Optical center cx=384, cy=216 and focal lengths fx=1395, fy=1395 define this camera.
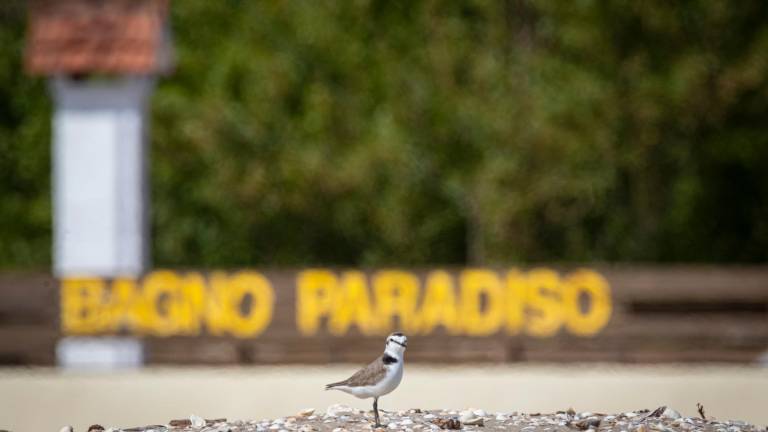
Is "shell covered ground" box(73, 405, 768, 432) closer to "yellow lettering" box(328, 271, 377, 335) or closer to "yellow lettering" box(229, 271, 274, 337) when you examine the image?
"yellow lettering" box(328, 271, 377, 335)

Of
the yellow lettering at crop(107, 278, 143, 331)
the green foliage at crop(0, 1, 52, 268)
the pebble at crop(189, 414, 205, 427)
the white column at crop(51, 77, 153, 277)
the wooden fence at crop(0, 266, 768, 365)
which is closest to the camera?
the pebble at crop(189, 414, 205, 427)

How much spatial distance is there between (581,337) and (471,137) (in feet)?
16.7

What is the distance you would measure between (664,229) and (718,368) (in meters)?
4.91

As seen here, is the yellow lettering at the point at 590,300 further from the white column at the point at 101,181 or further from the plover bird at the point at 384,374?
the plover bird at the point at 384,374

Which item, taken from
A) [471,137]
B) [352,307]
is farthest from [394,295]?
[471,137]

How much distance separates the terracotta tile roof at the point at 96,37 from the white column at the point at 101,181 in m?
0.28

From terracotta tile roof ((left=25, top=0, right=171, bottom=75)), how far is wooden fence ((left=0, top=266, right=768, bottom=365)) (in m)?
2.23

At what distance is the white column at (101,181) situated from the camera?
13922 millimetres

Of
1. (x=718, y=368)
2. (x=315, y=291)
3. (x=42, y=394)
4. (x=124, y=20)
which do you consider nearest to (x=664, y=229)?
(x=718, y=368)

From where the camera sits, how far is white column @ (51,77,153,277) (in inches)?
548

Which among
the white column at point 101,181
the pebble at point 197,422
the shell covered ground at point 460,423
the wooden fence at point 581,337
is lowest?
the shell covered ground at point 460,423

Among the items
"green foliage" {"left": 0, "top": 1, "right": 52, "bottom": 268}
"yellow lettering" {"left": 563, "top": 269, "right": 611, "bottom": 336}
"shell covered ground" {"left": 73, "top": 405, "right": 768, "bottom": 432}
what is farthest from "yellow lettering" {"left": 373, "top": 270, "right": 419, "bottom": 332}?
"green foliage" {"left": 0, "top": 1, "right": 52, "bottom": 268}

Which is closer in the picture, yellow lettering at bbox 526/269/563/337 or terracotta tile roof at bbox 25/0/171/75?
yellow lettering at bbox 526/269/563/337

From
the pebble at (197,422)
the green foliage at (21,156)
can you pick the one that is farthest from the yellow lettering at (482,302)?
the green foliage at (21,156)
